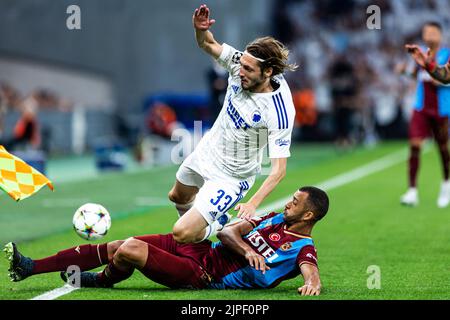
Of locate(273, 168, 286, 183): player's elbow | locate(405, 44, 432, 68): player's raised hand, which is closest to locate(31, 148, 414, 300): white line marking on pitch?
locate(273, 168, 286, 183): player's elbow

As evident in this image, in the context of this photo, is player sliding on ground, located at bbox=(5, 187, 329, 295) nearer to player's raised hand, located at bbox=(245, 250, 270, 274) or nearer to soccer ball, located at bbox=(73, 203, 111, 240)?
player's raised hand, located at bbox=(245, 250, 270, 274)

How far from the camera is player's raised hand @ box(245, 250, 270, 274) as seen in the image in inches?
292

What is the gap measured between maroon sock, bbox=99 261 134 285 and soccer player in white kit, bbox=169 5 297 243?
0.50m

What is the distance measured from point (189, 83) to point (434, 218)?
2603cm

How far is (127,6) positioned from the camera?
38.2 metres

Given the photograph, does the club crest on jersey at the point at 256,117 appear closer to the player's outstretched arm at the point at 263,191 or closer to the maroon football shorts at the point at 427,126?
the player's outstretched arm at the point at 263,191

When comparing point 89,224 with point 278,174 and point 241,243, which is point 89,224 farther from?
point 278,174

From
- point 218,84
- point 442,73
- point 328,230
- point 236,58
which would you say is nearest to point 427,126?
point 328,230

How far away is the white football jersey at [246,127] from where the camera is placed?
8055 millimetres

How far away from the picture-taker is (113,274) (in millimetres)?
7613

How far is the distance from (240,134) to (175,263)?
1.36 m

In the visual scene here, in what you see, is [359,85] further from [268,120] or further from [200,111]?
[268,120]

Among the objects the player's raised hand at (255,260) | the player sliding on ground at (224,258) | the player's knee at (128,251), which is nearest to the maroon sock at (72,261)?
the player sliding on ground at (224,258)

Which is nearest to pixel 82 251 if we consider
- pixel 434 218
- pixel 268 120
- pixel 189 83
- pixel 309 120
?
pixel 268 120
